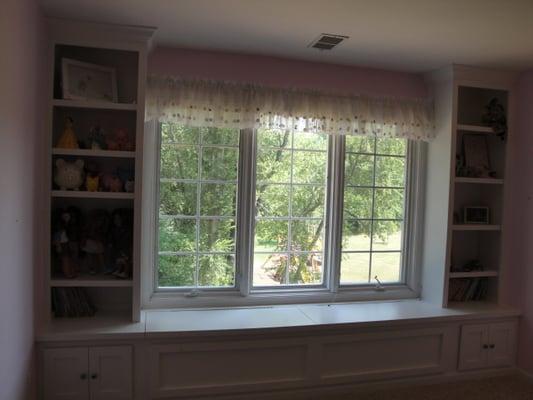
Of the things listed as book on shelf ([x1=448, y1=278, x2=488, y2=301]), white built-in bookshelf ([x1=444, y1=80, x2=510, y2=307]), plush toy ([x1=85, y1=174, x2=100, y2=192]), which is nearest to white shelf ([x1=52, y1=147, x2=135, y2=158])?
plush toy ([x1=85, y1=174, x2=100, y2=192])

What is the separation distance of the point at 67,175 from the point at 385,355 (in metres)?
2.37

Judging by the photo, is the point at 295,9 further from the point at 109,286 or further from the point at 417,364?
the point at 417,364

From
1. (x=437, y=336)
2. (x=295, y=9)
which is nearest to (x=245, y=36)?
(x=295, y=9)

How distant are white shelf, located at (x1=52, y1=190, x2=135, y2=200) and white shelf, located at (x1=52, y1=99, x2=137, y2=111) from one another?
501 millimetres

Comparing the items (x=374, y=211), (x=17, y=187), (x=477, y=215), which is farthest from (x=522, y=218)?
(x=17, y=187)

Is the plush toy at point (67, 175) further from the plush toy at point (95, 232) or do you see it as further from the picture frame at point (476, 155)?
the picture frame at point (476, 155)

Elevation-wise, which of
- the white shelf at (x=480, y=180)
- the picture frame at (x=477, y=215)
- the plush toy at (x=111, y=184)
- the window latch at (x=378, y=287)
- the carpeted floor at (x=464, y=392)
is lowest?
the carpeted floor at (x=464, y=392)

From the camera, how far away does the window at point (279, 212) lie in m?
2.94

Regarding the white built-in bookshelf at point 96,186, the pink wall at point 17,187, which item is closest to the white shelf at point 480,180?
the white built-in bookshelf at point 96,186

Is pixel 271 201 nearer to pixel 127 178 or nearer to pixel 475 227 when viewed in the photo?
pixel 127 178

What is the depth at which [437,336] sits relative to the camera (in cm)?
296

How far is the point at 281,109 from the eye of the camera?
9.58 ft

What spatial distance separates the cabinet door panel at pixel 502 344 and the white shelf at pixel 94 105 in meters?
2.96

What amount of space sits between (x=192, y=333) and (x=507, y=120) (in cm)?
276
